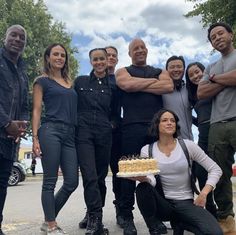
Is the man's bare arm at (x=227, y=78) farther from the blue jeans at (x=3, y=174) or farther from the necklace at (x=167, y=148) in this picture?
the blue jeans at (x=3, y=174)

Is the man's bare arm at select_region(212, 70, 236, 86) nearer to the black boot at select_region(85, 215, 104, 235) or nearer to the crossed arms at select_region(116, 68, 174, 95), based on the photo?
the crossed arms at select_region(116, 68, 174, 95)

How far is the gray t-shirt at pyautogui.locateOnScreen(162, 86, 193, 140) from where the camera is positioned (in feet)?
17.3

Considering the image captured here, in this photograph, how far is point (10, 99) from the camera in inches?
179

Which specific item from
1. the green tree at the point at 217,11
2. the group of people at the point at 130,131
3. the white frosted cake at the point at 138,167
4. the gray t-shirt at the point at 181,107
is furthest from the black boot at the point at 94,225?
the green tree at the point at 217,11

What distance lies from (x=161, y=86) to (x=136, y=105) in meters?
0.37

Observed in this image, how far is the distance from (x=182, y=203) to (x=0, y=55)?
2525 mm

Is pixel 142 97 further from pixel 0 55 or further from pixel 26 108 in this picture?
pixel 0 55

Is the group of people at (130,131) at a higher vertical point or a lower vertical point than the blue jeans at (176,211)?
higher

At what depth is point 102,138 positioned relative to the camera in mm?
4875

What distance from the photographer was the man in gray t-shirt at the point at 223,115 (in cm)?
473

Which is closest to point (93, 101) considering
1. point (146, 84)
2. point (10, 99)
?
point (146, 84)

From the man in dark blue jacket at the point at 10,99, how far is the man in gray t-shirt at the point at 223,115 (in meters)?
2.11

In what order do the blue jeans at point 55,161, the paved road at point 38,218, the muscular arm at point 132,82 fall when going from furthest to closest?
the paved road at point 38,218 < the muscular arm at point 132,82 < the blue jeans at point 55,161

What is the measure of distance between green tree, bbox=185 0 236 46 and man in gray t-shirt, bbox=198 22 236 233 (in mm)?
9825
